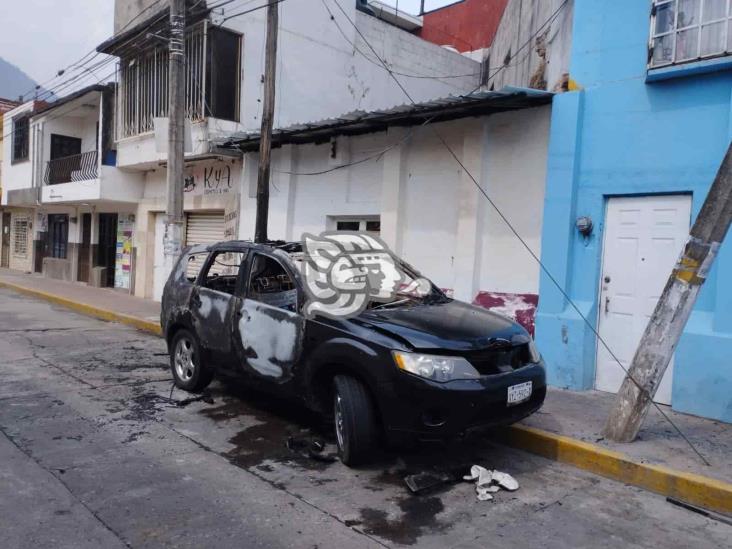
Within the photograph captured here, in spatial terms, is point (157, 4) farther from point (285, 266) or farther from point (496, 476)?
point (496, 476)

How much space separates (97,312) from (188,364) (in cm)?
744

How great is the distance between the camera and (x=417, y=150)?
29.2 feet

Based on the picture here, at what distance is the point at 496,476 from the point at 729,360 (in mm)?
2858

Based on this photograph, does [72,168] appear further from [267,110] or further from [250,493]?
[250,493]

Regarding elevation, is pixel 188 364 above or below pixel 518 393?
below

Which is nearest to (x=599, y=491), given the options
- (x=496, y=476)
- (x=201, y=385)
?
(x=496, y=476)

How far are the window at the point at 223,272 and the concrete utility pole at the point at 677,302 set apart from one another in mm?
3904

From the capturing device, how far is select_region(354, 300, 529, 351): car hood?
4.23 metres

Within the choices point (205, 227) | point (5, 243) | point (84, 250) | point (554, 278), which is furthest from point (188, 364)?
point (5, 243)

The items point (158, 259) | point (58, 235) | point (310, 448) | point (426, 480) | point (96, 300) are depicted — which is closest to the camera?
point (426, 480)

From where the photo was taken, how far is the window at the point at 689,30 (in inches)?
228

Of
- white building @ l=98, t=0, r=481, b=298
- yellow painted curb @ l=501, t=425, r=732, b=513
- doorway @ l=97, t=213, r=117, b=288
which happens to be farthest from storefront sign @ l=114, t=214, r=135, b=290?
yellow painted curb @ l=501, t=425, r=732, b=513

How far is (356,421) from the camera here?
4312 millimetres

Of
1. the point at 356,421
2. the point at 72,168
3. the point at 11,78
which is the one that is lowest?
the point at 356,421
